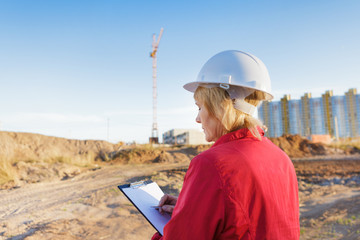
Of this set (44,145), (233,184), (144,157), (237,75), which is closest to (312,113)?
(144,157)

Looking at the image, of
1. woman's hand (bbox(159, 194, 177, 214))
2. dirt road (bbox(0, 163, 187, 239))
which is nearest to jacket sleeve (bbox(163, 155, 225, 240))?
woman's hand (bbox(159, 194, 177, 214))

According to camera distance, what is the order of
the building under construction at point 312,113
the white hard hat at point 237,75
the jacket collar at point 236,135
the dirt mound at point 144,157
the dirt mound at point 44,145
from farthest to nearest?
the building under construction at point 312,113
the dirt mound at point 44,145
the dirt mound at point 144,157
the white hard hat at point 237,75
the jacket collar at point 236,135

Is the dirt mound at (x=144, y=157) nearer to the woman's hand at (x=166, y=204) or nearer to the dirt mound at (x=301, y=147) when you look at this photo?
the dirt mound at (x=301, y=147)

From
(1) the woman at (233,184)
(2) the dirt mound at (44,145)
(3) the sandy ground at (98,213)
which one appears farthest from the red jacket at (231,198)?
(2) the dirt mound at (44,145)

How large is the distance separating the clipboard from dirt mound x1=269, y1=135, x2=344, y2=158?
22054 millimetres

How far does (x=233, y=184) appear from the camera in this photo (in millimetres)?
997

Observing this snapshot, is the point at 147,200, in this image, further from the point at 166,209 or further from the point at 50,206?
the point at 50,206

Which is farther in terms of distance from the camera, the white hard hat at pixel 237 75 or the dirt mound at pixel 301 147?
the dirt mound at pixel 301 147

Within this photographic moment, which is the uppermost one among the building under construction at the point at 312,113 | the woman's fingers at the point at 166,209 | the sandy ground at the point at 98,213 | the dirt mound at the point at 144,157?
the building under construction at the point at 312,113

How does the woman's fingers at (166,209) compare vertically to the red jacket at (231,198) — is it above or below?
below

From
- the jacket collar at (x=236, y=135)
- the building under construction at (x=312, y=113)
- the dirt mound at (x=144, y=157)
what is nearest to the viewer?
the jacket collar at (x=236, y=135)

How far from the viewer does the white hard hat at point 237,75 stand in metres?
1.36

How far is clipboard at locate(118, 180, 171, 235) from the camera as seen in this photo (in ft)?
4.95

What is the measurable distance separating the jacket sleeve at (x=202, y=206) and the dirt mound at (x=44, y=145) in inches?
644
